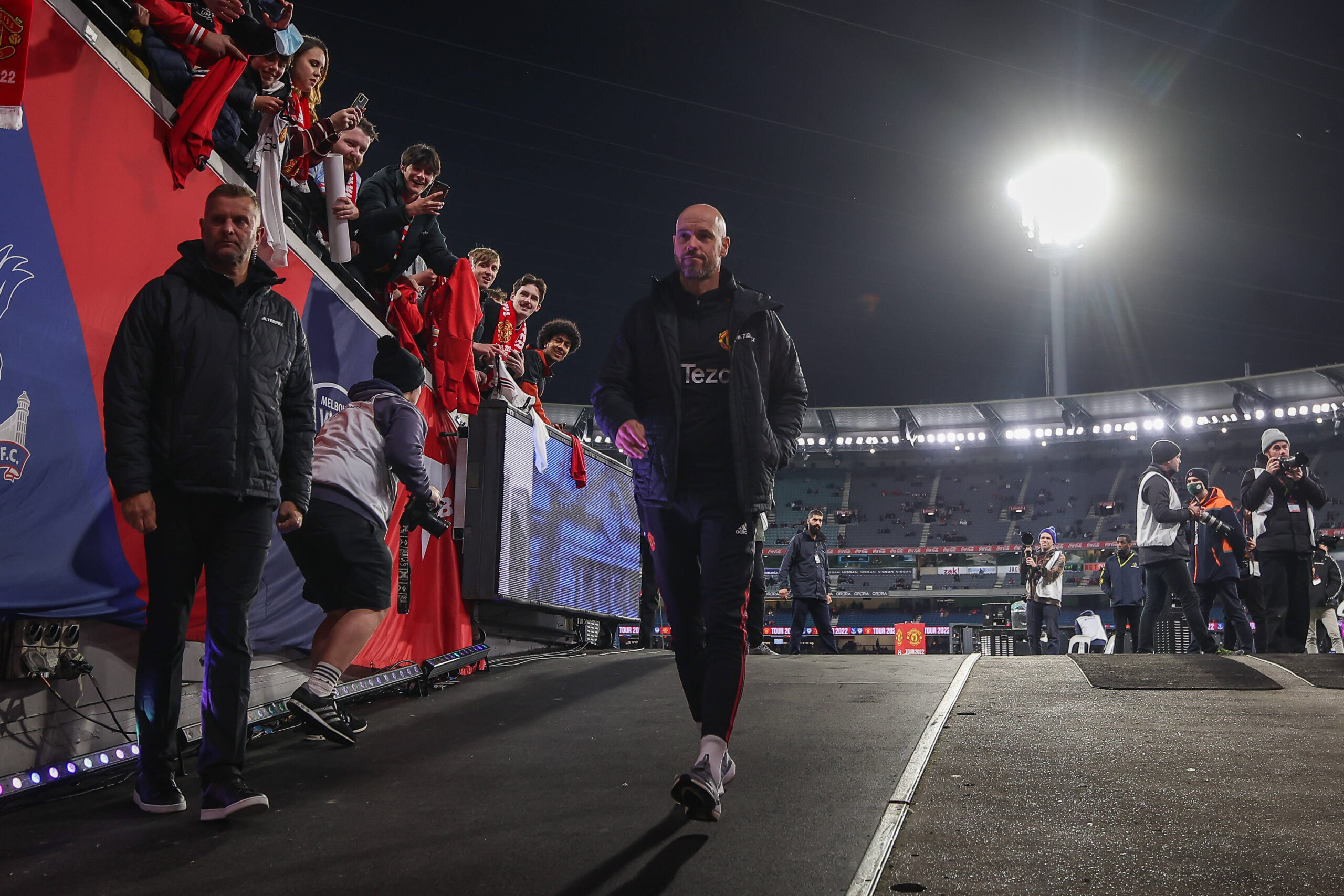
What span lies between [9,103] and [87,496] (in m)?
1.27

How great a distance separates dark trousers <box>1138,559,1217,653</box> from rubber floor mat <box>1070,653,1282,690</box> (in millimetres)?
1879

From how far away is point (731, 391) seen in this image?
9.86 feet

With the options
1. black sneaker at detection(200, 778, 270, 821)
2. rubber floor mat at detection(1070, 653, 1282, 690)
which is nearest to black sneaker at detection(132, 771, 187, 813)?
black sneaker at detection(200, 778, 270, 821)

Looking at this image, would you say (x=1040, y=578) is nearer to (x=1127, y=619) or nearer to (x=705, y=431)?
(x=1127, y=619)

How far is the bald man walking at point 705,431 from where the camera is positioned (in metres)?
2.94

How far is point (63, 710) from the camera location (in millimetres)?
3076

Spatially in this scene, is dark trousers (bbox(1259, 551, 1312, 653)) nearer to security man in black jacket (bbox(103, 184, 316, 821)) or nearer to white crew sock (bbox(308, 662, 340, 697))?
white crew sock (bbox(308, 662, 340, 697))

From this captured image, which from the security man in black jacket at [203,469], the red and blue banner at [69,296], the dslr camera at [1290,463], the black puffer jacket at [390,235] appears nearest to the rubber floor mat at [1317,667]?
the dslr camera at [1290,463]

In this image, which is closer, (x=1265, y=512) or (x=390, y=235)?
(x=390, y=235)

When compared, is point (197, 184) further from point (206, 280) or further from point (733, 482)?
point (733, 482)

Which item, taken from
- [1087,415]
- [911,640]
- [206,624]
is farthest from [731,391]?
[1087,415]

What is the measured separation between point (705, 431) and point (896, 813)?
1327mm

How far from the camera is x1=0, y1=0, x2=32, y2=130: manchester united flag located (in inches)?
106

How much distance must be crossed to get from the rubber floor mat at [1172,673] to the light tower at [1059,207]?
36.1m
